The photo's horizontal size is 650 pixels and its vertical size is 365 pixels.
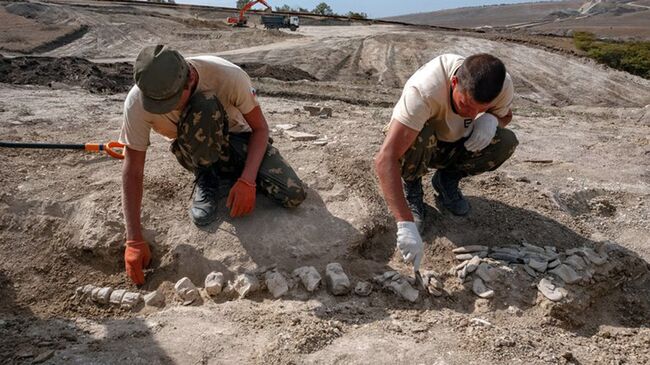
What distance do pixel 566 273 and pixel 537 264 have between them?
5.6 inches

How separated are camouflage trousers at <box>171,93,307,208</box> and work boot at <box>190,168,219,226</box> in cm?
5

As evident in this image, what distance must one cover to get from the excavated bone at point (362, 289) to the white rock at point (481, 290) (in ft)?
1.76

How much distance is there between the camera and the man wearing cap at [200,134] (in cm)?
241

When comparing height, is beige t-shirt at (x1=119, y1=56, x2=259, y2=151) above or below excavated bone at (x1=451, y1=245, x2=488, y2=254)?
above

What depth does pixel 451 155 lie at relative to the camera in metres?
3.07

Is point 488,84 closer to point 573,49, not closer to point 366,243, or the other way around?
point 366,243

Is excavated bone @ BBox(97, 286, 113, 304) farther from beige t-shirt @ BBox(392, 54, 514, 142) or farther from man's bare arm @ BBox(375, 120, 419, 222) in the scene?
beige t-shirt @ BBox(392, 54, 514, 142)

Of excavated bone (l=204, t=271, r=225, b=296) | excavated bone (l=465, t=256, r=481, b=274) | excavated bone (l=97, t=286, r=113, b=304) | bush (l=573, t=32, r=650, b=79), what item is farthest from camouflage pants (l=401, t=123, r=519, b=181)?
bush (l=573, t=32, r=650, b=79)

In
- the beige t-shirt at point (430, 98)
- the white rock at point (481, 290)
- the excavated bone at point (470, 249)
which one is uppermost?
the beige t-shirt at point (430, 98)

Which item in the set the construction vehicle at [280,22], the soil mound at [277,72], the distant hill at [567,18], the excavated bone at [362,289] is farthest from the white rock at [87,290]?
the distant hill at [567,18]

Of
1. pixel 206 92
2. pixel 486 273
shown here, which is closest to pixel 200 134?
pixel 206 92

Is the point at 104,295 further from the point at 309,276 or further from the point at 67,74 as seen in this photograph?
the point at 67,74

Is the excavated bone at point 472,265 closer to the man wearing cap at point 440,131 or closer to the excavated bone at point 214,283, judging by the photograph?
the man wearing cap at point 440,131

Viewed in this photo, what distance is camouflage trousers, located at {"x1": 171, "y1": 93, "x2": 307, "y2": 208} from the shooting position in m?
2.70
